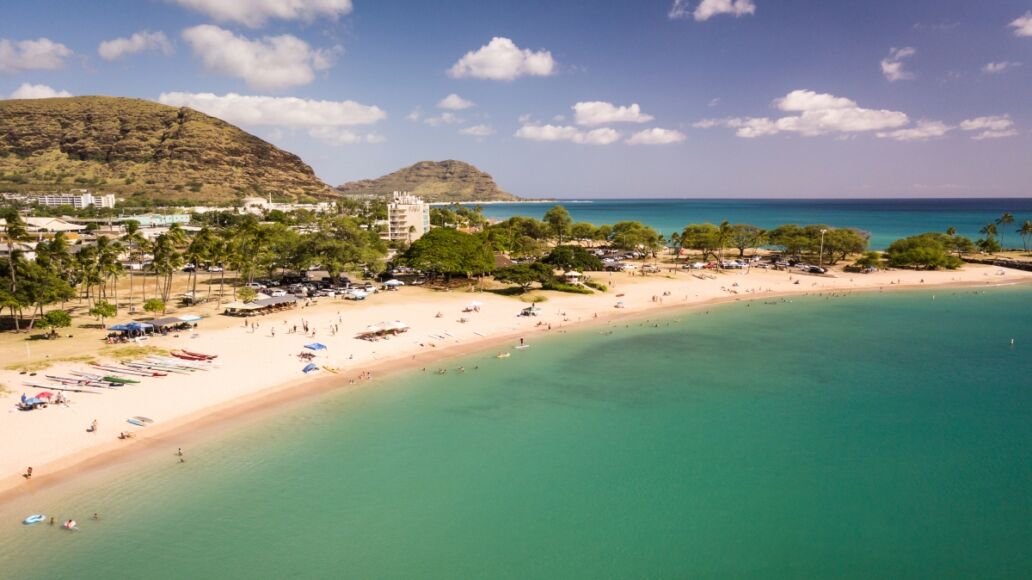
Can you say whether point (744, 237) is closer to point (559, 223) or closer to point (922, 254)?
point (922, 254)

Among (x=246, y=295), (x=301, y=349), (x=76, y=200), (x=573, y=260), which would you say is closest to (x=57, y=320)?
(x=246, y=295)

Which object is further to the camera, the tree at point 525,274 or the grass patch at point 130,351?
the tree at point 525,274

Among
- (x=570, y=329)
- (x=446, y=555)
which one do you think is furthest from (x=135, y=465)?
(x=570, y=329)

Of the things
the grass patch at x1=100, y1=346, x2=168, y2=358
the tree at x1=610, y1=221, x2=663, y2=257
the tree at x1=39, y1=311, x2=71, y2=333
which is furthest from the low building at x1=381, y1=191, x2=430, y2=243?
the grass patch at x1=100, y1=346, x2=168, y2=358

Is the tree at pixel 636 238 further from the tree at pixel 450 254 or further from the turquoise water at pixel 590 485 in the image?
the turquoise water at pixel 590 485

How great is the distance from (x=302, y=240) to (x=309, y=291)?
37.1 feet

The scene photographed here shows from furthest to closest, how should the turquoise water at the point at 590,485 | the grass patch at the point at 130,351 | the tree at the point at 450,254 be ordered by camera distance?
the tree at the point at 450,254 → the grass patch at the point at 130,351 → the turquoise water at the point at 590,485

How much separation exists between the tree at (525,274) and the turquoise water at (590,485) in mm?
27156

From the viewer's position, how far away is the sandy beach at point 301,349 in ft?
93.1

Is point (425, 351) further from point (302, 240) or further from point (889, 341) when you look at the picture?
point (889, 341)

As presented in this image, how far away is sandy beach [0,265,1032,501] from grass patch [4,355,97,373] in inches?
39.5

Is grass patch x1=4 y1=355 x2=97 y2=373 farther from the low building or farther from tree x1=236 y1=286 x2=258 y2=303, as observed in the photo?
the low building

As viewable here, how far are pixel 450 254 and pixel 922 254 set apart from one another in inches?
3325

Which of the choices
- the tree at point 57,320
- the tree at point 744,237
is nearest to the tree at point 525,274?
the tree at point 57,320
